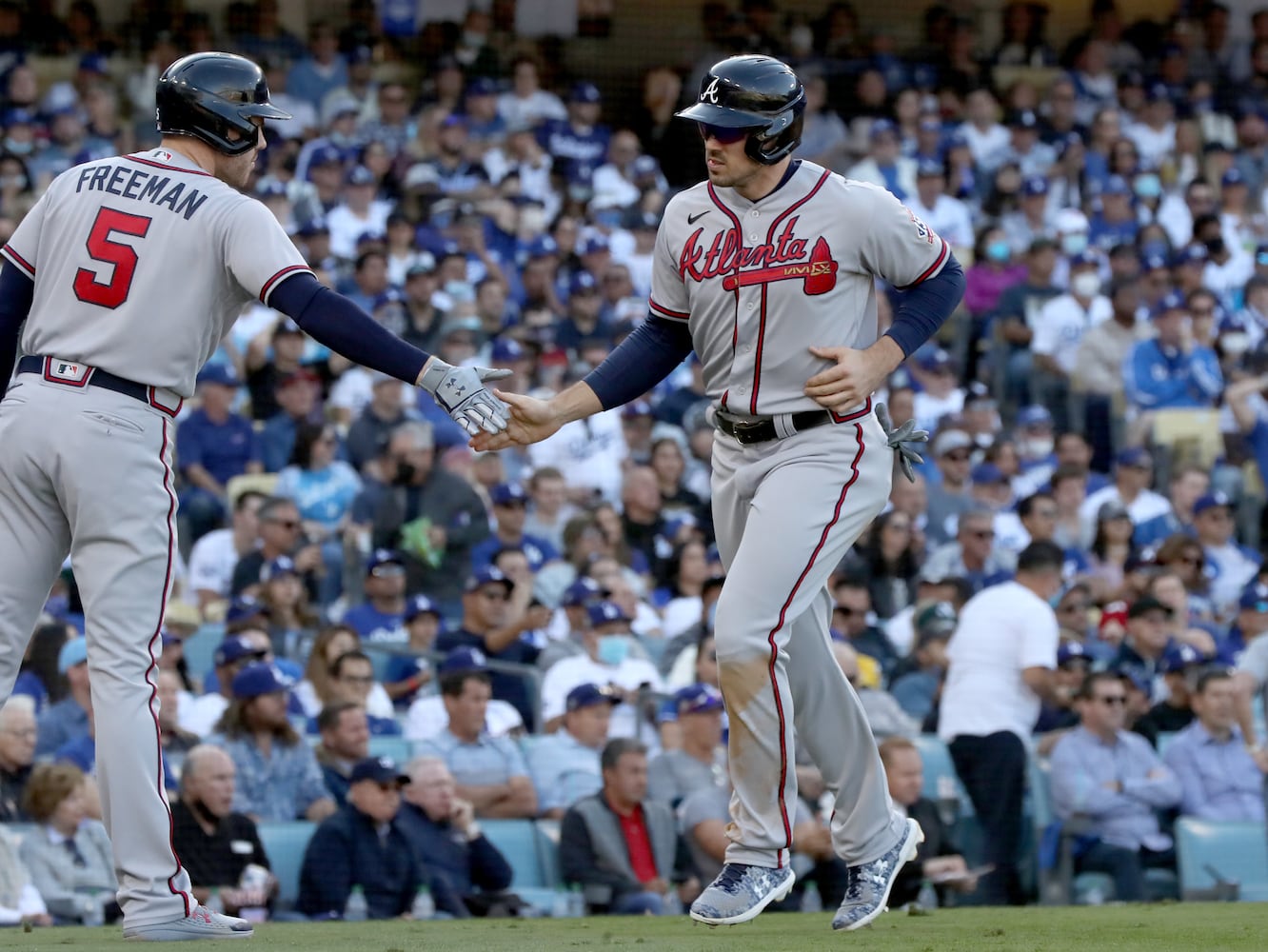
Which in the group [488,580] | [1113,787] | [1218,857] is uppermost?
[488,580]

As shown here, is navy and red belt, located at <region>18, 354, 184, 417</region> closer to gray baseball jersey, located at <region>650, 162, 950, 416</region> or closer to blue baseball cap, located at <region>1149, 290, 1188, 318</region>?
gray baseball jersey, located at <region>650, 162, 950, 416</region>

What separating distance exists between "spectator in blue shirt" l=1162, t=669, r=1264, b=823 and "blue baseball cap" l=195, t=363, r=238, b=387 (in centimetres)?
500

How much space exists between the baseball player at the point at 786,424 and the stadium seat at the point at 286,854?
260 cm

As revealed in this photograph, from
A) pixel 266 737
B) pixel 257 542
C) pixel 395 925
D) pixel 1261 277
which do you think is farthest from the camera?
pixel 1261 277

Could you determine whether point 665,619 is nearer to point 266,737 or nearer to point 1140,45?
point 266,737

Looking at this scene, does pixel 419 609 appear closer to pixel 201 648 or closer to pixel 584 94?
pixel 201 648

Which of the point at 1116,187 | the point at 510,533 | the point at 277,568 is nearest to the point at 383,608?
the point at 277,568

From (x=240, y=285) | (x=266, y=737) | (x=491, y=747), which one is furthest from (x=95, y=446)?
(x=491, y=747)

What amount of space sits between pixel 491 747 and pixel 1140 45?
11.5 m

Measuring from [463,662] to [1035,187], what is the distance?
766 cm

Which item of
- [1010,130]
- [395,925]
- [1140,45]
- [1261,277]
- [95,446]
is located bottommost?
[395,925]

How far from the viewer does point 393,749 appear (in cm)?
763

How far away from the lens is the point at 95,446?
4105mm

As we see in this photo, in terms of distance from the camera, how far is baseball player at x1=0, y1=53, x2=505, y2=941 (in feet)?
13.5
